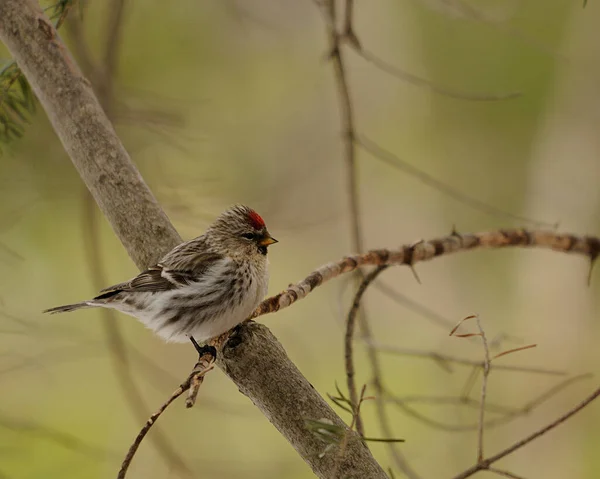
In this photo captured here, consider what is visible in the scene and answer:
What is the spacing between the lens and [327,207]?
454 centimetres

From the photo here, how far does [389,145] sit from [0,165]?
2.75 m

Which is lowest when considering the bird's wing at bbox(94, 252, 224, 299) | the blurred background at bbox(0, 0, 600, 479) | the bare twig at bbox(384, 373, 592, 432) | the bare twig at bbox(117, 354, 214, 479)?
the bare twig at bbox(117, 354, 214, 479)

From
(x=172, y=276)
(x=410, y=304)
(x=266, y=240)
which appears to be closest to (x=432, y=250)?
(x=410, y=304)

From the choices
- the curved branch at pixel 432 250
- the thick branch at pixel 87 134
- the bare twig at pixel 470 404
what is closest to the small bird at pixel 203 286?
the thick branch at pixel 87 134

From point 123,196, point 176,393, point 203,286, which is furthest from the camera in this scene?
point 203,286

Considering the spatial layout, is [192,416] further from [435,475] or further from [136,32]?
[136,32]

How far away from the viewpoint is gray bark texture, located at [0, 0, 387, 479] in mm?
1495

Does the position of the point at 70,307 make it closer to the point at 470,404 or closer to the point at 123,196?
the point at 123,196

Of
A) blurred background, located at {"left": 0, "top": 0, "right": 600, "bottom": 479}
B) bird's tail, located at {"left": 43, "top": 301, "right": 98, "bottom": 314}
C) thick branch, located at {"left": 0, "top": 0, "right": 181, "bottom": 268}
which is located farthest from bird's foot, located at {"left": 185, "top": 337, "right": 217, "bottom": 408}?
blurred background, located at {"left": 0, "top": 0, "right": 600, "bottom": 479}

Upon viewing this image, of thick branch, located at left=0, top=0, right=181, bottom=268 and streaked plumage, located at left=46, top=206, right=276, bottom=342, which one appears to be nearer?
thick branch, located at left=0, top=0, right=181, bottom=268

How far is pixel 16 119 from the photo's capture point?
2.08m

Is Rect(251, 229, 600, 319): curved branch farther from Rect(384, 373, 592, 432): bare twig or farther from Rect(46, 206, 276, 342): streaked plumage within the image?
Rect(384, 373, 592, 432): bare twig

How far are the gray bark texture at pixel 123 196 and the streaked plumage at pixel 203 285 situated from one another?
15 centimetres

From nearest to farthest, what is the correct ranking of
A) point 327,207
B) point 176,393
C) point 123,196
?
point 176,393 < point 123,196 < point 327,207
